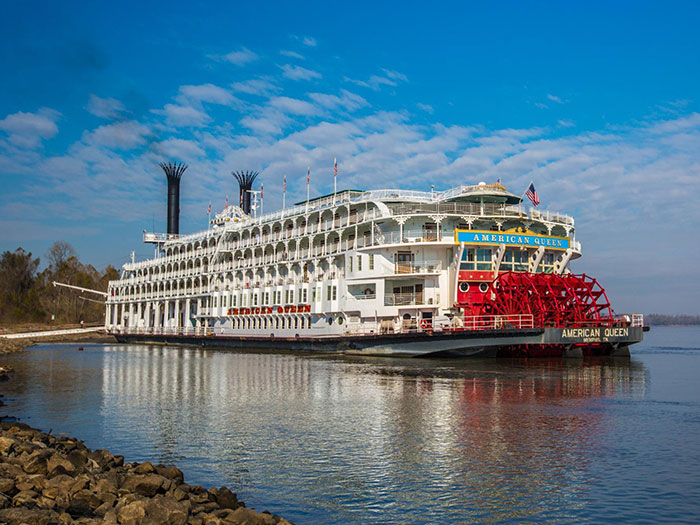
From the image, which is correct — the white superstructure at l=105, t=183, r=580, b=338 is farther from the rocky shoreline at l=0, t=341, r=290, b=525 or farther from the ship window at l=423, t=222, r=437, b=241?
the rocky shoreline at l=0, t=341, r=290, b=525

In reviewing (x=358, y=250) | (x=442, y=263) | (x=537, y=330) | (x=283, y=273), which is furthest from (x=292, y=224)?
(x=537, y=330)

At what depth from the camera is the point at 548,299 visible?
3512cm

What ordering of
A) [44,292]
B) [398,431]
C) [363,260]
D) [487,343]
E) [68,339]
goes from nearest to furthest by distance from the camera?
[398,431], [487,343], [363,260], [68,339], [44,292]

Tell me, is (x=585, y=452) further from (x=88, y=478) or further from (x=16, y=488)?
(x=16, y=488)

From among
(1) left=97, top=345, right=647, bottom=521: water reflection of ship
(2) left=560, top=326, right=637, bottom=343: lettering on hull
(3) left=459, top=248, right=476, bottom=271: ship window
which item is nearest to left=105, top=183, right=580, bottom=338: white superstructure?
(3) left=459, top=248, right=476, bottom=271: ship window

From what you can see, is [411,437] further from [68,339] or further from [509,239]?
[68,339]

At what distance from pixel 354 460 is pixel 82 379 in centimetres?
1852

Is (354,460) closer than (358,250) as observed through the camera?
Yes

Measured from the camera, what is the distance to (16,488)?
29.4 ft

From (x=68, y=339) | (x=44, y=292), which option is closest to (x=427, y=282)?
(x=68, y=339)

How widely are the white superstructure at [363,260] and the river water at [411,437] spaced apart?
32.7 feet

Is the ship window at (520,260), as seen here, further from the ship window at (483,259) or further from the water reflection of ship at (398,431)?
the water reflection of ship at (398,431)

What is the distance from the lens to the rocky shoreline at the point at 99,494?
8.07 metres

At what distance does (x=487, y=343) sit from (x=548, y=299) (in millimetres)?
5514
